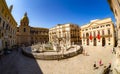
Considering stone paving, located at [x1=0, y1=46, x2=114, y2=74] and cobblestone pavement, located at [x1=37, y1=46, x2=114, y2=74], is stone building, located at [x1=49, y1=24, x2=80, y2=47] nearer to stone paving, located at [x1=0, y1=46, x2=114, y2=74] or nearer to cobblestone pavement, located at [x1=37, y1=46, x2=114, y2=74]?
cobblestone pavement, located at [x1=37, y1=46, x2=114, y2=74]

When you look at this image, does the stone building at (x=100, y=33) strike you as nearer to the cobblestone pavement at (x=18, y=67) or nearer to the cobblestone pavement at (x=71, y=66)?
the cobblestone pavement at (x=71, y=66)

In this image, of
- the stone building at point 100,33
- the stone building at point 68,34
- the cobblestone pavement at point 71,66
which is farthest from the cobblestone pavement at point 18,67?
the stone building at point 68,34

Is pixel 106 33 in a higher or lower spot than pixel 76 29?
lower

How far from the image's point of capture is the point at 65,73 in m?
10.9

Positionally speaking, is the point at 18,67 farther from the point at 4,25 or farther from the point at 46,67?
the point at 4,25

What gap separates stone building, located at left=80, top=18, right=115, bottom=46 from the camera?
3333 cm

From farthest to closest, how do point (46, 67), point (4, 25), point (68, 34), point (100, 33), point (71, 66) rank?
1. point (68, 34)
2. point (100, 33)
3. point (4, 25)
4. point (71, 66)
5. point (46, 67)

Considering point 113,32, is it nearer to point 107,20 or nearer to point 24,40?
point 107,20

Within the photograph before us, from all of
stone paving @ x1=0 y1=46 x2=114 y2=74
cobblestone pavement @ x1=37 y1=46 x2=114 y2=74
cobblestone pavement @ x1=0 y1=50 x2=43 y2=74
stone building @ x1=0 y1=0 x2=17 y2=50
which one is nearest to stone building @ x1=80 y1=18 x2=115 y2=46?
cobblestone pavement @ x1=37 y1=46 x2=114 y2=74

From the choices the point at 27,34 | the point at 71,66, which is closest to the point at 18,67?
the point at 71,66

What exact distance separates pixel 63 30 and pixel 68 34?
3.97 m

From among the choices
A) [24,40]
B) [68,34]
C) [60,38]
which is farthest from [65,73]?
[24,40]

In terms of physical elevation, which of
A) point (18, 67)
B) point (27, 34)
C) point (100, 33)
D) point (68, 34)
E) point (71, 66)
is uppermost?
point (27, 34)

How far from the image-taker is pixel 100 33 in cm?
3647
